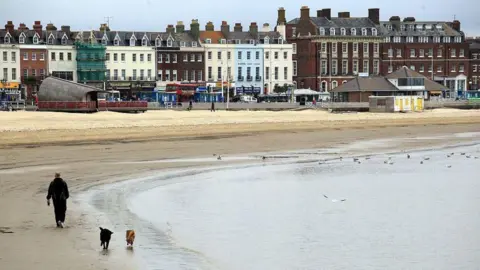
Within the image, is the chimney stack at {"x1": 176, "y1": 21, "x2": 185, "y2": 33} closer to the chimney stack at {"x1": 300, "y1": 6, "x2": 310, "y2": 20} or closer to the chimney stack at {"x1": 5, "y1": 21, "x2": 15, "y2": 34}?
the chimney stack at {"x1": 300, "y1": 6, "x2": 310, "y2": 20}

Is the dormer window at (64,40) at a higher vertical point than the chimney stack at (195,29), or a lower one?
lower

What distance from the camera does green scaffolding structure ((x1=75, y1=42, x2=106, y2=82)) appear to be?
95.2 meters

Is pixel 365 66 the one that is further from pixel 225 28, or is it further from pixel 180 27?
pixel 180 27

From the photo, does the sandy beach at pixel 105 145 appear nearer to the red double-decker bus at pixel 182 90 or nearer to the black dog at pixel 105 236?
the black dog at pixel 105 236

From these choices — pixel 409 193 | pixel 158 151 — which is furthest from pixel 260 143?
pixel 409 193

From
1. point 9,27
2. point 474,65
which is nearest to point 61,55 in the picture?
point 9,27

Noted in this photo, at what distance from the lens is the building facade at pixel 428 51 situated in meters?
117

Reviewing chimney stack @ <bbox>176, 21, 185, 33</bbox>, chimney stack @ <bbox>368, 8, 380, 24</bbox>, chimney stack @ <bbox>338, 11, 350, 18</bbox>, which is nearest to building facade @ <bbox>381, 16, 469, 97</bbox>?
chimney stack @ <bbox>368, 8, 380, 24</bbox>

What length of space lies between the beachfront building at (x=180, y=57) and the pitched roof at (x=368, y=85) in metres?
18.3

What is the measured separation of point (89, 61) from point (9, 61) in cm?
794

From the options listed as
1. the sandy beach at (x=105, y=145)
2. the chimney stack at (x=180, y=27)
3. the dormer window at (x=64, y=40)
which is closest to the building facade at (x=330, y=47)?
the chimney stack at (x=180, y=27)

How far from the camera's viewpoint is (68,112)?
6581 cm

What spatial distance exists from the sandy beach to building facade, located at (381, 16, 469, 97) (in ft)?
108

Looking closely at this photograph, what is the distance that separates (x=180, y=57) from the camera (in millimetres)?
101312
